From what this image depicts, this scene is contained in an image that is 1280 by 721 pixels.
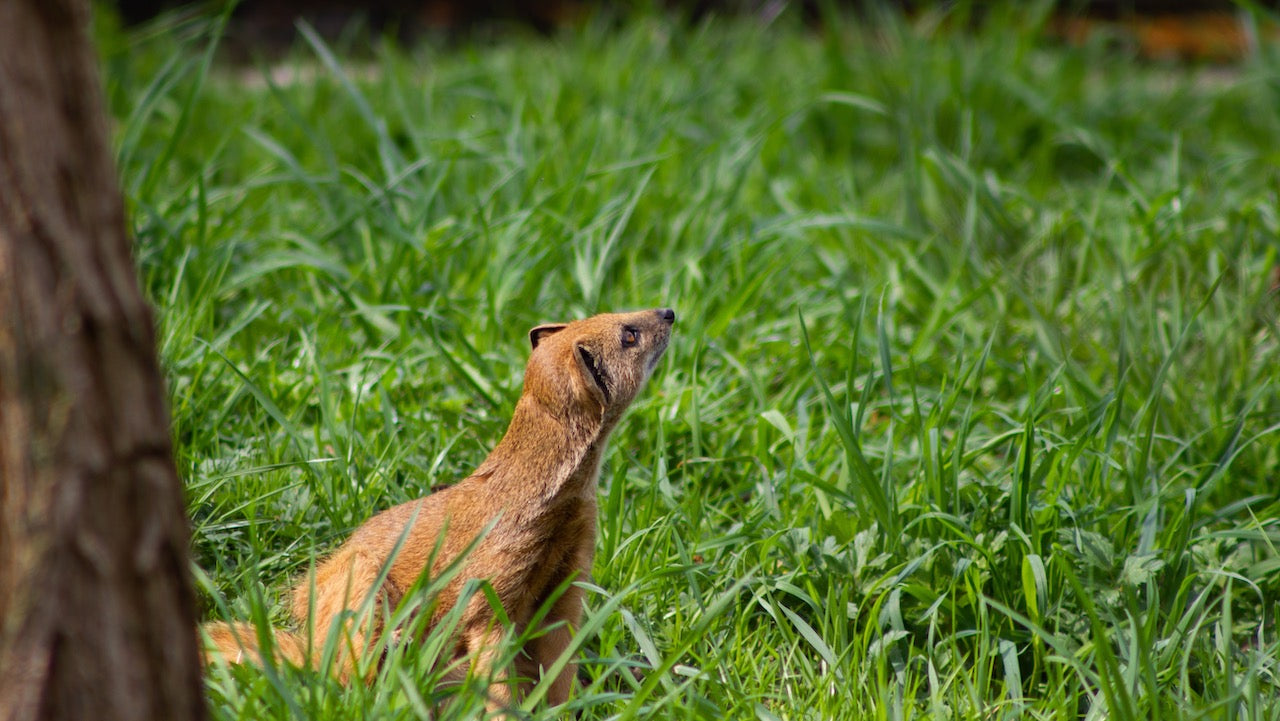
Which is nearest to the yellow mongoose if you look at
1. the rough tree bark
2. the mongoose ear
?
the mongoose ear

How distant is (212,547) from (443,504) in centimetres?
51

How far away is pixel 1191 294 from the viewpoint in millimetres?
3441

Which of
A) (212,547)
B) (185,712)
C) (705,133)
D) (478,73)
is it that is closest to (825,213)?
(705,133)

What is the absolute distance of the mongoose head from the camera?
7.57ft

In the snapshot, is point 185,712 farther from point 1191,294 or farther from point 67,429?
point 1191,294

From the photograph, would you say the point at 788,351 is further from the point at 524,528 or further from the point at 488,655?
the point at 488,655

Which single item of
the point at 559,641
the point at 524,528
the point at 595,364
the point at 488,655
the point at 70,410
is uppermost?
the point at 70,410

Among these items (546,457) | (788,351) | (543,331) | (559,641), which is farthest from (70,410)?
(788,351)

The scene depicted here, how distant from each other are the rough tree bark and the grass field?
48 cm

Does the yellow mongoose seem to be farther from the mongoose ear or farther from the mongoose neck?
the mongoose ear

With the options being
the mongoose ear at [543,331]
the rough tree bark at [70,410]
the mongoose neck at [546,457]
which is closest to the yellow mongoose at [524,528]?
the mongoose neck at [546,457]

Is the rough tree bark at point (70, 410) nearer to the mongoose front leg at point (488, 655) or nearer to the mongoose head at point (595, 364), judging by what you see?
the mongoose front leg at point (488, 655)

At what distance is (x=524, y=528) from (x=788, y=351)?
130 centimetres

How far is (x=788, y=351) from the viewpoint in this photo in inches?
129
